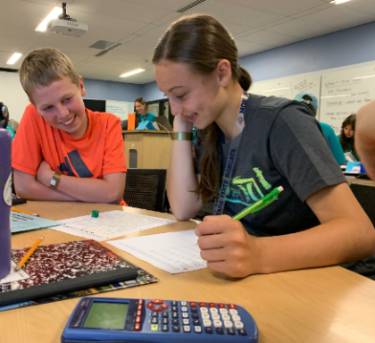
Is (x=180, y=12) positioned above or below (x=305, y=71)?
above

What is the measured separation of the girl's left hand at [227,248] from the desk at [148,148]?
11.0 feet

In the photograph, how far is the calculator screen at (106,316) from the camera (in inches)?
16.7

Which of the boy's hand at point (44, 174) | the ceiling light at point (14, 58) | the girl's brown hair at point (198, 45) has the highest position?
the ceiling light at point (14, 58)

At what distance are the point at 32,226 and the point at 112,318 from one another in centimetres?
57

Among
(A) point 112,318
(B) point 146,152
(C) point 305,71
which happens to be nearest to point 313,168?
(A) point 112,318

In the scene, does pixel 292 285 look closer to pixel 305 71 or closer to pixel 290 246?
pixel 290 246

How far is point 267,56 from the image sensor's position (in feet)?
21.6

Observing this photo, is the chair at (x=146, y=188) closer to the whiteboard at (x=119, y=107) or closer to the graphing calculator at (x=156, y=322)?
the graphing calculator at (x=156, y=322)

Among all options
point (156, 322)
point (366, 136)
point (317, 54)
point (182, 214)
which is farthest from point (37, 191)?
point (317, 54)

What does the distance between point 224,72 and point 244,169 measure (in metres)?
0.24

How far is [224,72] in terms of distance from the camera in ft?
3.20

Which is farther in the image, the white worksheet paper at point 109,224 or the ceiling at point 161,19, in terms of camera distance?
the ceiling at point 161,19

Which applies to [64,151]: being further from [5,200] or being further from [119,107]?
[119,107]

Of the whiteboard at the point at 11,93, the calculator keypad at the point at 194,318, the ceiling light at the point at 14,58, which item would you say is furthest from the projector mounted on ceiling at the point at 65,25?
the calculator keypad at the point at 194,318
